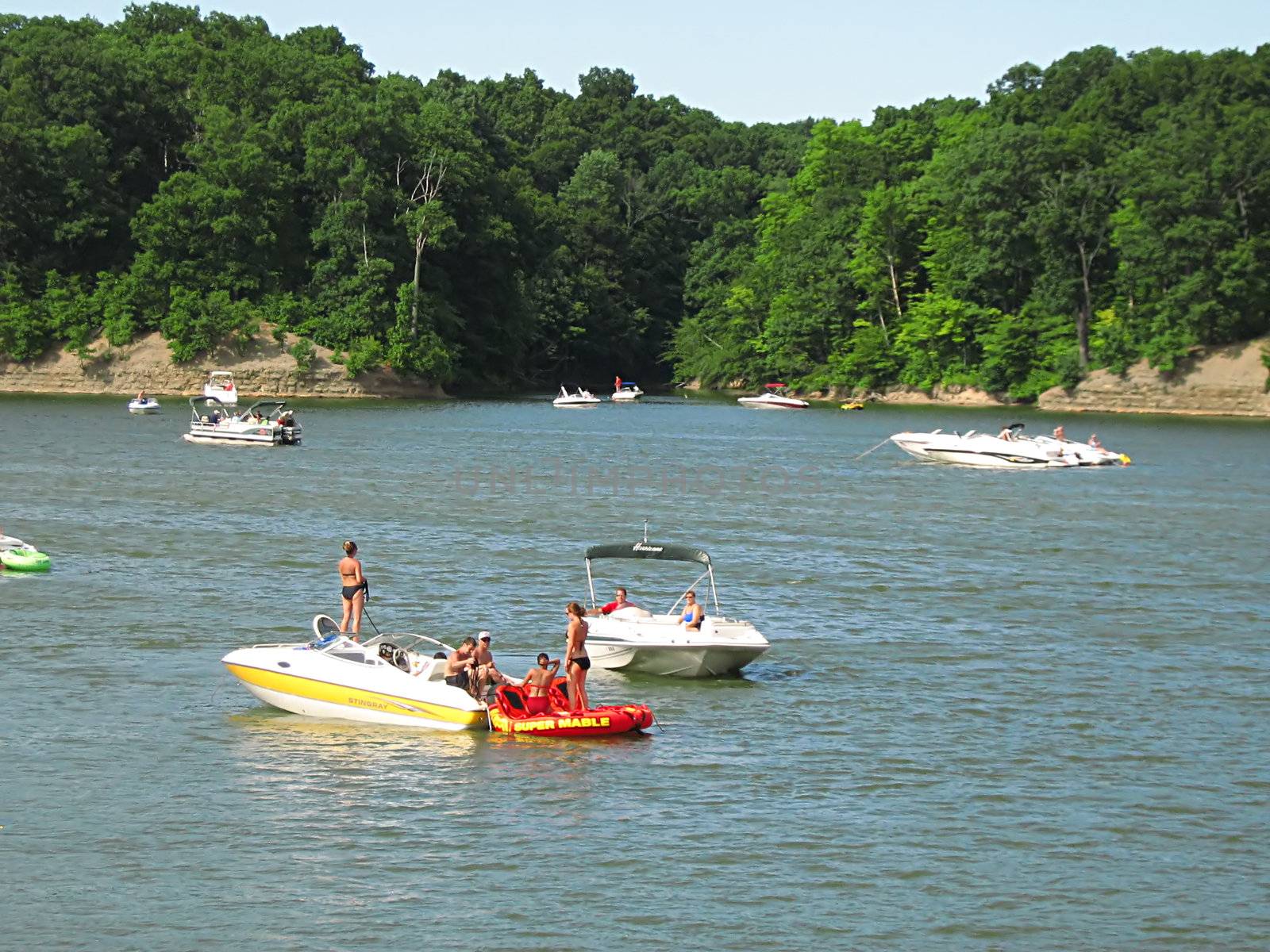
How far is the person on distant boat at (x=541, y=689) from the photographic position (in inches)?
977

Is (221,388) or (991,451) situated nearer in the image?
(991,451)

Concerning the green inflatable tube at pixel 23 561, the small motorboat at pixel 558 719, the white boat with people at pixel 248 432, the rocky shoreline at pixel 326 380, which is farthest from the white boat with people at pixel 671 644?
the rocky shoreline at pixel 326 380

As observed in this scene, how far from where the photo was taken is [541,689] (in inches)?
981

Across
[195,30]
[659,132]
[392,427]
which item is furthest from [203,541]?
[659,132]

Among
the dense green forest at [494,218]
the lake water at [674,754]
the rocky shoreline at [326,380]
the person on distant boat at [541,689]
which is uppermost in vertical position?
the dense green forest at [494,218]

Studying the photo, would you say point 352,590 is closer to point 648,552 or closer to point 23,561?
point 648,552

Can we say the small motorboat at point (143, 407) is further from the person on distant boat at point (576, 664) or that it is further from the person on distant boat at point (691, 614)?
the person on distant boat at point (576, 664)

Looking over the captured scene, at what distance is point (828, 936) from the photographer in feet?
57.6

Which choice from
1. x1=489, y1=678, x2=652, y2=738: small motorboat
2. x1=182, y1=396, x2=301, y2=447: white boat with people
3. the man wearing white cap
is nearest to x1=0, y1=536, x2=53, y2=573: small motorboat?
the man wearing white cap

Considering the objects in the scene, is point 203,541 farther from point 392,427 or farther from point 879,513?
point 392,427

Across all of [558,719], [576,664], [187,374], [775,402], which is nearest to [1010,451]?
[775,402]

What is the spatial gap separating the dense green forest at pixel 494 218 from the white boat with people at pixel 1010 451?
121ft

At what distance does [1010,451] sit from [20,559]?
49.2m

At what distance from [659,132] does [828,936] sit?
18349cm
